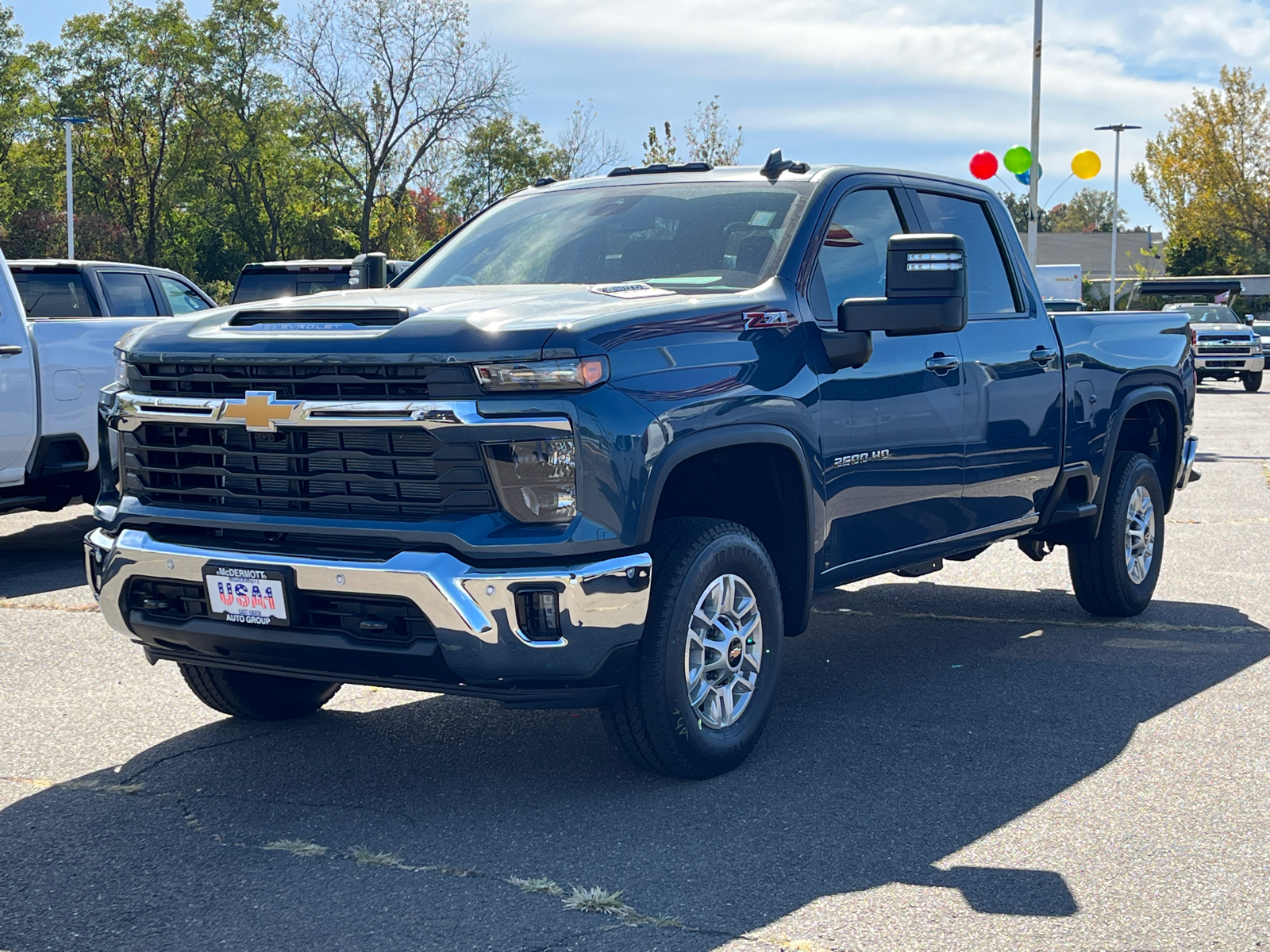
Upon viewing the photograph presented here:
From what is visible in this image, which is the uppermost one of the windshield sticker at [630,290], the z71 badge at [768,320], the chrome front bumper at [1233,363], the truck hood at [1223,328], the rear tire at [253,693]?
the windshield sticker at [630,290]

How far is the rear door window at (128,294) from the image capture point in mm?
10969

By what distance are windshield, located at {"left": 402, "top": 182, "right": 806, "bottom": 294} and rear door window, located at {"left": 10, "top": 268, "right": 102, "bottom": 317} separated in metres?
5.70

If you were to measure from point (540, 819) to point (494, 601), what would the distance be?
78 centimetres

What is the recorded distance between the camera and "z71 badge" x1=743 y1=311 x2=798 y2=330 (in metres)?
4.82

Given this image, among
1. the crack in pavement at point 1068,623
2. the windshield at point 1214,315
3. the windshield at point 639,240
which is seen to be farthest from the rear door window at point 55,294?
the windshield at point 1214,315

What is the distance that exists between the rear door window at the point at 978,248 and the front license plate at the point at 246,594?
10.9 feet

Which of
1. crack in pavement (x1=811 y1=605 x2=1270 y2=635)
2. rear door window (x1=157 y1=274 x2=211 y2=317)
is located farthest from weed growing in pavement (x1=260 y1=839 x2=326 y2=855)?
rear door window (x1=157 y1=274 x2=211 y2=317)

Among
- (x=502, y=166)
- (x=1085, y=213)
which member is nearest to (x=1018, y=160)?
(x=502, y=166)

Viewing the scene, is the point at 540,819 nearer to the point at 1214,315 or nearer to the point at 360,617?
the point at 360,617

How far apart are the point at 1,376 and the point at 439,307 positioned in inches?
213

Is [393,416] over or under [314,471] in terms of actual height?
over

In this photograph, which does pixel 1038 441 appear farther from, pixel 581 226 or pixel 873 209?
pixel 581 226

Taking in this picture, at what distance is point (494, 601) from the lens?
4031 millimetres

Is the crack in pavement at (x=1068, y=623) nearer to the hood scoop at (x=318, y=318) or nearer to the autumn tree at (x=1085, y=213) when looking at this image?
the hood scoop at (x=318, y=318)
